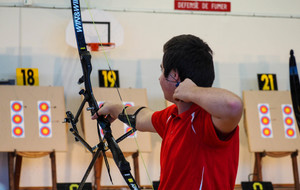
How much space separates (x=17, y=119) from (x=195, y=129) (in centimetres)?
342

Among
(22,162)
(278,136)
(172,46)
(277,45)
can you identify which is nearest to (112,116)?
(172,46)

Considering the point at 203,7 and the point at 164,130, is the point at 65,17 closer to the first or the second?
the point at 203,7

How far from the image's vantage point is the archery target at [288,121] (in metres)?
5.04

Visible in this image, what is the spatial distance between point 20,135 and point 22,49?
90 centimetres

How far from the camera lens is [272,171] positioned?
524 centimetres

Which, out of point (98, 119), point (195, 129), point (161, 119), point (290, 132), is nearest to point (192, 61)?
point (195, 129)

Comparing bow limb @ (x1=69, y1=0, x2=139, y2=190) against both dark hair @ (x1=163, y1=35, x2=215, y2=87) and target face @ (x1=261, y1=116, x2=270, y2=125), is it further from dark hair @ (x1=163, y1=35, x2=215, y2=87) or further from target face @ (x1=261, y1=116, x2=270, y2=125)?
target face @ (x1=261, y1=116, x2=270, y2=125)

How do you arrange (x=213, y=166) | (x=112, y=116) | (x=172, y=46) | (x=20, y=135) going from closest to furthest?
(x=213, y=166) → (x=172, y=46) → (x=112, y=116) → (x=20, y=135)

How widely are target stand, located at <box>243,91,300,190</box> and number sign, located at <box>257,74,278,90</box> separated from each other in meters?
0.09

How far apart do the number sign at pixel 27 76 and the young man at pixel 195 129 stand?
133 inches

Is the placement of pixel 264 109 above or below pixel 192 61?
below

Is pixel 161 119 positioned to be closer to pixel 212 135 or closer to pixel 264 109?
pixel 212 135

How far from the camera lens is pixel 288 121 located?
5.09 metres

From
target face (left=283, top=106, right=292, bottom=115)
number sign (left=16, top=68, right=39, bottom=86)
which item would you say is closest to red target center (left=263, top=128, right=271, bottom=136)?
target face (left=283, top=106, right=292, bottom=115)
